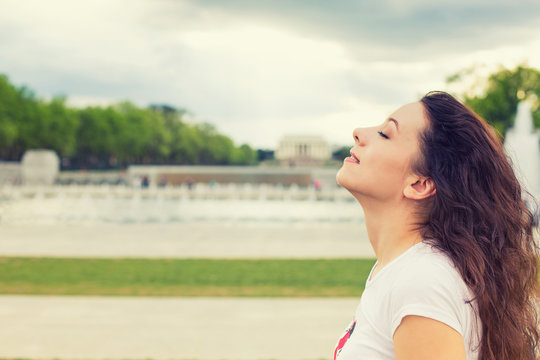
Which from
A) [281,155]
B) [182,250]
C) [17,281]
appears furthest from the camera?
[281,155]

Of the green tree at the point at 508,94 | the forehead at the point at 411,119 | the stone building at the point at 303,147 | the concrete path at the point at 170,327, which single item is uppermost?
the green tree at the point at 508,94

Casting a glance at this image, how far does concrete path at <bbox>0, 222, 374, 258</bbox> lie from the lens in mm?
14500

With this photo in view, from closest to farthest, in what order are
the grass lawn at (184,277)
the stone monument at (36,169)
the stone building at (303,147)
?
the grass lawn at (184,277), the stone monument at (36,169), the stone building at (303,147)

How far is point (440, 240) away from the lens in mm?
1484

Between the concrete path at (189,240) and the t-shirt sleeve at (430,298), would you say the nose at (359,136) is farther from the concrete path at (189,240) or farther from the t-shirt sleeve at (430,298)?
the concrete path at (189,240)

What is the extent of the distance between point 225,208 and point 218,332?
2380 centimetres

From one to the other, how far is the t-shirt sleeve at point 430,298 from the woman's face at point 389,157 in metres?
0.30

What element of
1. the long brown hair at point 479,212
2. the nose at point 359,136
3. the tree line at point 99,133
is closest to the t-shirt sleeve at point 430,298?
the long brown hair at point 479,212

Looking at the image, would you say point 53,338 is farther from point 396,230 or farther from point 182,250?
point 182,250

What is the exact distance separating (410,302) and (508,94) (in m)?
51.9

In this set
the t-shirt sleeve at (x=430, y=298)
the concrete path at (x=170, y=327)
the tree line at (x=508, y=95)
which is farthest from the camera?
the tree line at (x=508, y=95)

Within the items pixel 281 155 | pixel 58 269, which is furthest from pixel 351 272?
pixel 281 155

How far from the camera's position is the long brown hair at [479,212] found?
1.49m

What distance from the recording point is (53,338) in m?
6.71
